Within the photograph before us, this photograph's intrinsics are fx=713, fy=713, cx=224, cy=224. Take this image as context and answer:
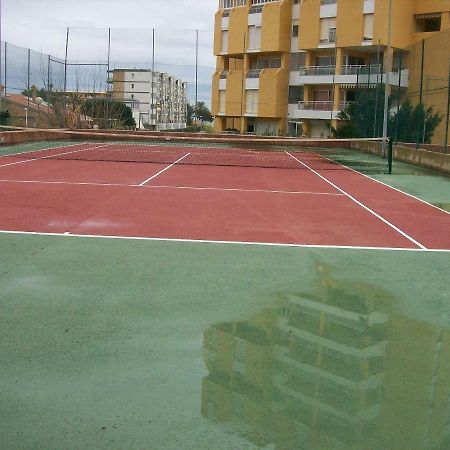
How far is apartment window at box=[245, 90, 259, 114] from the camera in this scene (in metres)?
58.4

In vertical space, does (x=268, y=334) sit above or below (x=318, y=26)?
below

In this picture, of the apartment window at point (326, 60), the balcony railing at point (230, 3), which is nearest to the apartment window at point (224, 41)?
the balcony railing at point (230, 3)

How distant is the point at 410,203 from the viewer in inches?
544

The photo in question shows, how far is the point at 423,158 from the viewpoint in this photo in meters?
23.3

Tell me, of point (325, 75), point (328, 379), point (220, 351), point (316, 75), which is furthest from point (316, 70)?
point (328, 379)

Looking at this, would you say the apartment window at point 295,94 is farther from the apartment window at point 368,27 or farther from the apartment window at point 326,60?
the apartment window at point 368,27

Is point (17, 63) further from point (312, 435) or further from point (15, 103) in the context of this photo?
point (312, 435)

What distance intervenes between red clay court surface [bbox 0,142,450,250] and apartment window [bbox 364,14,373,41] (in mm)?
32901

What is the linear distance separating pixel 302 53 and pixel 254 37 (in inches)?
172

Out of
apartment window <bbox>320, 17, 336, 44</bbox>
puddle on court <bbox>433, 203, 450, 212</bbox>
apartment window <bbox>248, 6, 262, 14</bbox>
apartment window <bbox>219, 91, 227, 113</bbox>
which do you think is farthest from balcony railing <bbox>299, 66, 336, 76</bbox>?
puddle on court <bbox>433, 203, 450, 212</bbox>

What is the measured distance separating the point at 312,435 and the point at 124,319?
2.34m

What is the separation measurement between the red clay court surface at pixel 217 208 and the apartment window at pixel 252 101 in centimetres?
3980

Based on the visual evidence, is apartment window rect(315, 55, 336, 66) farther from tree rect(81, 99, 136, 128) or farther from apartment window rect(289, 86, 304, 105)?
tree rect(81, 99, 136, 128)

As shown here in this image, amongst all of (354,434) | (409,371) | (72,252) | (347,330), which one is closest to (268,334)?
(347,330)
